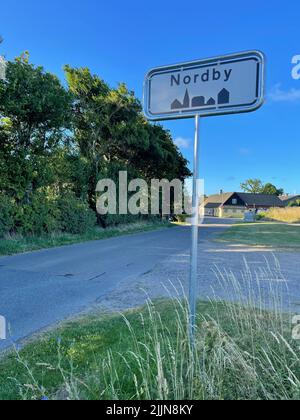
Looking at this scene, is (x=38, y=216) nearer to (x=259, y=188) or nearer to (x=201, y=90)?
(x=201, y=90)

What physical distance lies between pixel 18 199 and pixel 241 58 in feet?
39.4

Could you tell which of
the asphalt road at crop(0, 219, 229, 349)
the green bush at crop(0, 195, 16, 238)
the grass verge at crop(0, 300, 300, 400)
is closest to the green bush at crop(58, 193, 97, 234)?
the green bush at crop(0, 195, 16, 238)

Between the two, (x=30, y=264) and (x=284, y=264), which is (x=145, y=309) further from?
(x=284, y=264)

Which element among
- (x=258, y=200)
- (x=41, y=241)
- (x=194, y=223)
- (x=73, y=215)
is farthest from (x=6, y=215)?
(x=258, y=200)

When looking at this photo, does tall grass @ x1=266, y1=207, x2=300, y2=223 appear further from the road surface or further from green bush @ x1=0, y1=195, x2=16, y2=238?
green bush @ x1=0, y1=195, x2=16, y2=238

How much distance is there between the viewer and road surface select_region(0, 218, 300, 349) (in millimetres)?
4938

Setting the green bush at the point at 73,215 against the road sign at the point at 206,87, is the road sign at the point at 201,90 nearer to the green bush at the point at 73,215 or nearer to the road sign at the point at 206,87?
the road sign at the point at 206,87

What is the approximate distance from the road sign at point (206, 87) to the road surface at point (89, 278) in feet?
6.77

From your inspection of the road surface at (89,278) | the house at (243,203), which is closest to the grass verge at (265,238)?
the road surface at (89,278)

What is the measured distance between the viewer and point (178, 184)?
30250 mm

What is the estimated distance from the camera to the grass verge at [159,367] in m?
2.29

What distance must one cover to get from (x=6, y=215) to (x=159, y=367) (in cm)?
1085

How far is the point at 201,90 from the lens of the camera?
2.38 metres
